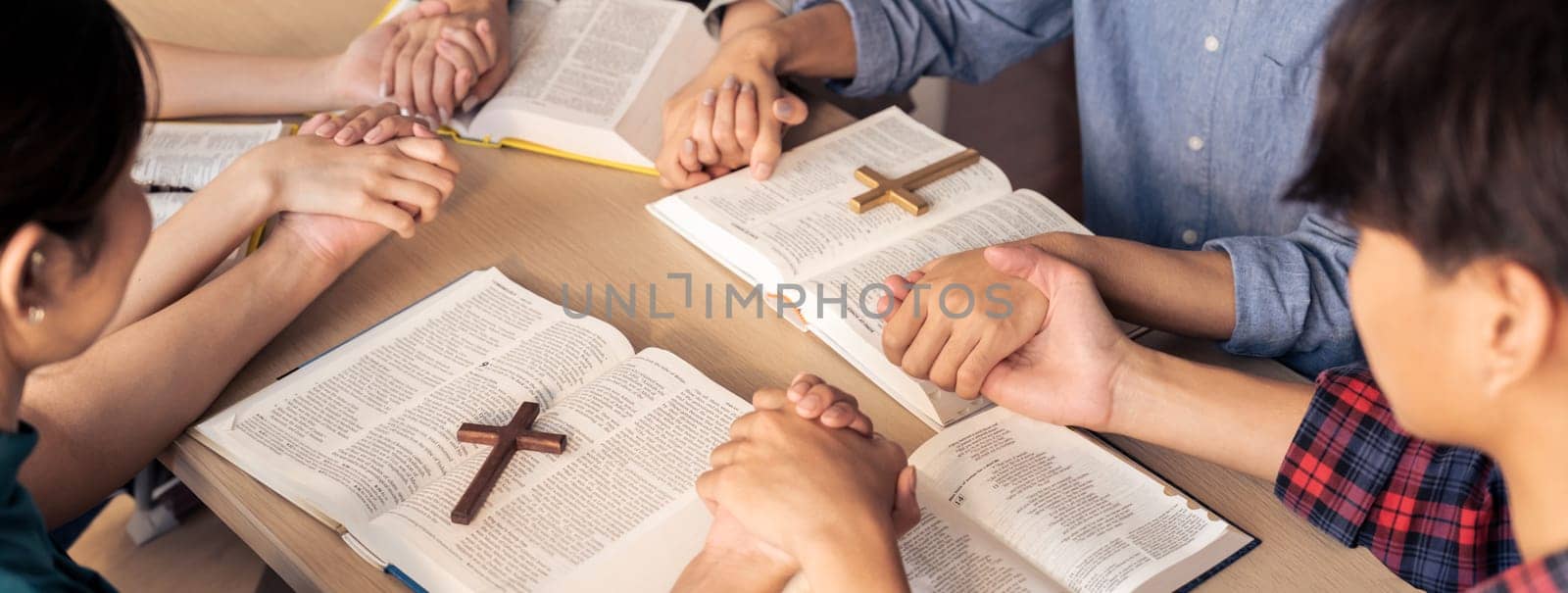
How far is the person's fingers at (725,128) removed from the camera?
1.45m

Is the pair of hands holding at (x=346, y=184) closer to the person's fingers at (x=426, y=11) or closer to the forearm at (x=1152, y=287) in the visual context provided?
the person's fingers at (x=426, y=11)

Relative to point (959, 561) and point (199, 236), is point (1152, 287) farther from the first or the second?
point (199, 236)

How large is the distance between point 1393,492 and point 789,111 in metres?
0.75

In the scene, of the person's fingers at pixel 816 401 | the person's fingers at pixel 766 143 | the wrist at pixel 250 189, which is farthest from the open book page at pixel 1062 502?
the wrist at pixel 250 189

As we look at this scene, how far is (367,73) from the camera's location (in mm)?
1591

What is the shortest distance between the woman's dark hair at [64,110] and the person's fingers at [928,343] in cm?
65

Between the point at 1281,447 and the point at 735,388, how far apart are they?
0.49 meters

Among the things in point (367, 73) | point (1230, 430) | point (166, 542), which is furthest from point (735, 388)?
point (166, 542)

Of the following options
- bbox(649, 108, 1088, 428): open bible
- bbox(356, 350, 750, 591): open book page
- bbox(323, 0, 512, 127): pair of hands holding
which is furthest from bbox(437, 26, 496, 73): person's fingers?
bbox(356, 350, 750, 591): open book page

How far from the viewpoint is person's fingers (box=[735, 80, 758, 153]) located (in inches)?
57.5

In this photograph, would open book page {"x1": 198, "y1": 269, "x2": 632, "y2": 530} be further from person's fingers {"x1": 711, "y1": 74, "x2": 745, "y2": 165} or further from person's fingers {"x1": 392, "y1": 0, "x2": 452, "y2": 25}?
person's fingers {"x1": 392, "y1": 0, "x2": 452, "y2": 25}

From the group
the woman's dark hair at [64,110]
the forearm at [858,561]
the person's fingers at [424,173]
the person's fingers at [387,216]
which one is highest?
the woman's dark hair at [64,110]

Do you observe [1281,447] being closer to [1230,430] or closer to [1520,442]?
[1230,430]

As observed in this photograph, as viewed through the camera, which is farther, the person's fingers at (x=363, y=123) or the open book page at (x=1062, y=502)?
the person's fingers at (x=363, y=123)
